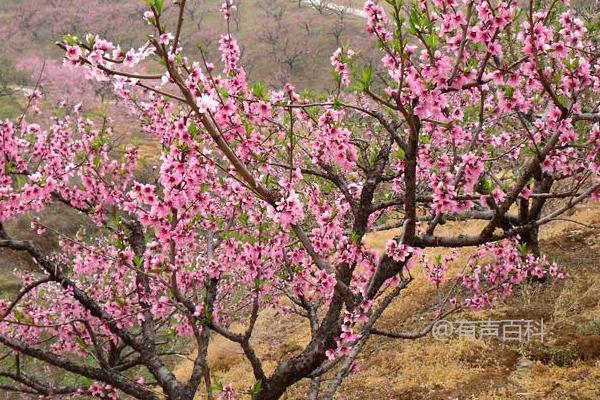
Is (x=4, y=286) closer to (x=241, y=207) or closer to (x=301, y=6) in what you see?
(x=241, y=207)

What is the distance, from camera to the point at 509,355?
28.4ft

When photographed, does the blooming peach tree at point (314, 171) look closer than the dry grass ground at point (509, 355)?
Yes

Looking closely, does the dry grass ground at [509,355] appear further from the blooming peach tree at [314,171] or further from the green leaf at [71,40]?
the green leaf at [71,40]

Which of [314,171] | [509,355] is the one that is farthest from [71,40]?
[509,355]

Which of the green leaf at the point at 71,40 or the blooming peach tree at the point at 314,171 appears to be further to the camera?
the blooming peach tree at the point at 314,171

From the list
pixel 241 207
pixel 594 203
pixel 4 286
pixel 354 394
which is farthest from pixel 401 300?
pixel 4 286

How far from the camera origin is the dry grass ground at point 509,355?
7.62m

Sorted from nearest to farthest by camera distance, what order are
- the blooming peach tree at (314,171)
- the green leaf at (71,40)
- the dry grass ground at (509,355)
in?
the green leaf at (71,40) → the blooming peach tree at (314,171) → the dry grass ground at (509,355)

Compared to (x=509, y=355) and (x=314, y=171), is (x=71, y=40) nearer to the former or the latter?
(x=314, y=171)

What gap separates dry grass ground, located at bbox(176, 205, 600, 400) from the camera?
762 centimetres

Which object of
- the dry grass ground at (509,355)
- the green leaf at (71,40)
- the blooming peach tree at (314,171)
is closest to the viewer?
the green leaf at (71,40)

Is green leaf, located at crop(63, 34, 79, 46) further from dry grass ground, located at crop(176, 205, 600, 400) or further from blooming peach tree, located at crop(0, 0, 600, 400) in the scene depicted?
dry grass ground, located at crop(176, 205, 600, 400)

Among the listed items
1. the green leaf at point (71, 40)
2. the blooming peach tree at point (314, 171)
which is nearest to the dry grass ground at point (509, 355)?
the blooming peach tree at point (314, 171)

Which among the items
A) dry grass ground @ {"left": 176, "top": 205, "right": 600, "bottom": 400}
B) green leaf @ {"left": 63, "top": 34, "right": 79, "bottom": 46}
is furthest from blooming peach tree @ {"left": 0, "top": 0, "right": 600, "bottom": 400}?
dry grass ground @ {"left": 176, "top": 205, "right": 600, "bottom": 400}
